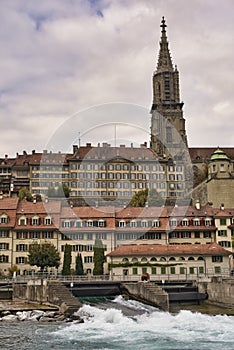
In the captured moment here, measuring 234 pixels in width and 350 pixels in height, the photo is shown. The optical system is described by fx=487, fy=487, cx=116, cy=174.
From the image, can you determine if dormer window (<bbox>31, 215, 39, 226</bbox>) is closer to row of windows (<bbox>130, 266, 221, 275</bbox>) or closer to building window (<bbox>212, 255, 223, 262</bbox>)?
row of windows (<bbox>130, 266, 221, 275</bbox>)

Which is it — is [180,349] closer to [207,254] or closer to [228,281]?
[228,281]

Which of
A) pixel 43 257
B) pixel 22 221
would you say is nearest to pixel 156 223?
pixel 43 257

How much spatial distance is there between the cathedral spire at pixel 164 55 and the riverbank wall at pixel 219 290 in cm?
12408

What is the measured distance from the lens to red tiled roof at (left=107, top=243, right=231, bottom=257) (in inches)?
2494

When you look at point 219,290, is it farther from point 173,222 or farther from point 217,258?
point 173,222

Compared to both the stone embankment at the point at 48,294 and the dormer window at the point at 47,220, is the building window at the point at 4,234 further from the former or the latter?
the stone embankment at the point at 48,294

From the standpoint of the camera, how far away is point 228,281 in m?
41.3

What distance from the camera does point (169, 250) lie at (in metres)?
64.4

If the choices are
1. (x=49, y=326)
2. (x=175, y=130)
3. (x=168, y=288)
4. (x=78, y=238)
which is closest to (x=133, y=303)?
(x=168, y=288)

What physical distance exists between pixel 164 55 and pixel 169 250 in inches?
4560

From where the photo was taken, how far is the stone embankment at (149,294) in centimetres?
4007

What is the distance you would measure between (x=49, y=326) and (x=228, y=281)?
1687 cm

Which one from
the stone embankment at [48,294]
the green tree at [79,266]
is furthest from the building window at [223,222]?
the stone embankment at [48,294]

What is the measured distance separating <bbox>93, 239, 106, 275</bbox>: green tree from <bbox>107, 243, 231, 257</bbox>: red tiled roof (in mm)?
1162
